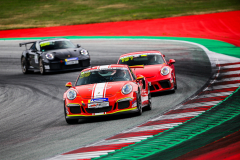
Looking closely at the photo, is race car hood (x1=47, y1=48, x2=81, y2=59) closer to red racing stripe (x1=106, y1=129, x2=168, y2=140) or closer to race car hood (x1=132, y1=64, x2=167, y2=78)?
race car hood (x1=132, y1=64, x2=167, y2=78)

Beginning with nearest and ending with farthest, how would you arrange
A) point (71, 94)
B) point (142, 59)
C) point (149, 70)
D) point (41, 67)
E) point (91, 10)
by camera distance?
1. point (71, 94)
2. point (149, 70)
3. point (142, 59)
4. point (41, 67)
5. point (91, 10)

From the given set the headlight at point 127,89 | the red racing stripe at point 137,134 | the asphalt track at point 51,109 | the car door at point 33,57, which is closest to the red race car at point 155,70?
the asphalt track at point 51,109

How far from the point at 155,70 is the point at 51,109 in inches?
121

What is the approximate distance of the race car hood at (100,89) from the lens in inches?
348

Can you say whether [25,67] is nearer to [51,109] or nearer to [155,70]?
[155,70]

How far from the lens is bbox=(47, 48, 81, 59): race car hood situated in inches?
690

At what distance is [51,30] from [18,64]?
1496 cm

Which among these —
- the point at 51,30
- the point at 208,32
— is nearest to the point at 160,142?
the point at 208,32

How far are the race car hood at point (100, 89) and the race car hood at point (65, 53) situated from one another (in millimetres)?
8267

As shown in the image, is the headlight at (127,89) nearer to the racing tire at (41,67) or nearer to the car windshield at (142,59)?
the car windshield at (142,59)

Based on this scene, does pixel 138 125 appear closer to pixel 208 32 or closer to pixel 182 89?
pixel 182 89

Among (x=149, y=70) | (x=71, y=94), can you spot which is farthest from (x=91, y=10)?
(x=71, y=94)

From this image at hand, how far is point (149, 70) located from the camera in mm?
12219

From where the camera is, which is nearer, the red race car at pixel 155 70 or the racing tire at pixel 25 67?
the red race car at pixel 155 70
